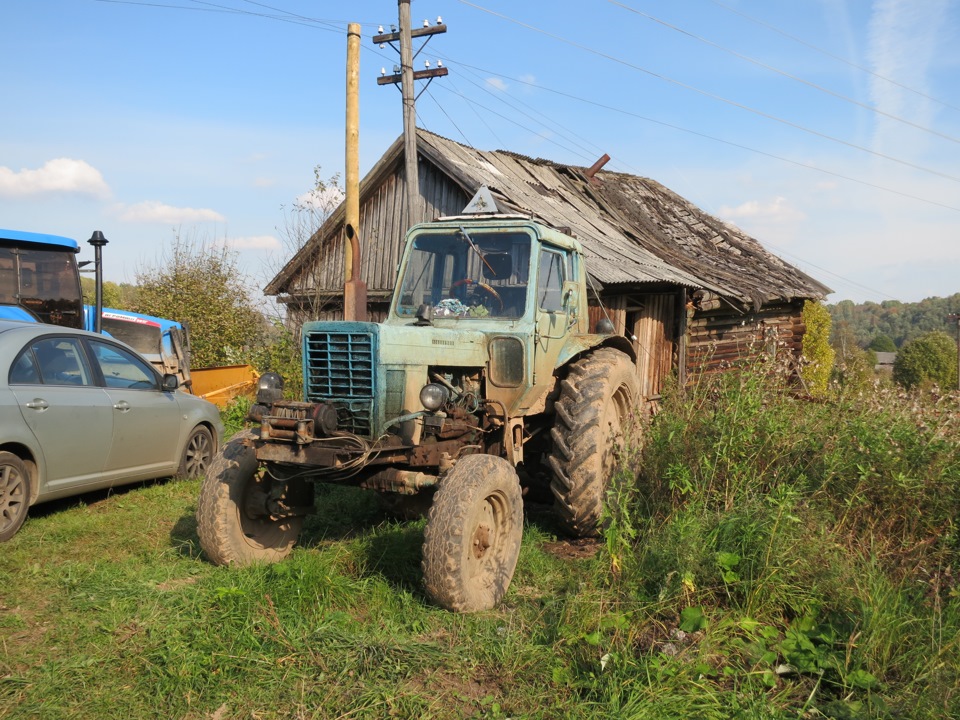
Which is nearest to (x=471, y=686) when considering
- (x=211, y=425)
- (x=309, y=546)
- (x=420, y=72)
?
(x=309, y=546)

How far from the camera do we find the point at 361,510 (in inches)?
258

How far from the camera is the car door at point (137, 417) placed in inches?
261

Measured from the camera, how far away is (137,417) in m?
6.82

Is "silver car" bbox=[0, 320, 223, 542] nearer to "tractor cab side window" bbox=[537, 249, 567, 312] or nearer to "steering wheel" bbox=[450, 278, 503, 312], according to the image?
"steering wheel" bbox=[450, 278, 503, 312]

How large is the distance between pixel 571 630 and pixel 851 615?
1379 mm

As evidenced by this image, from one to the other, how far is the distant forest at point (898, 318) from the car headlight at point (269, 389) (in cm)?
6434

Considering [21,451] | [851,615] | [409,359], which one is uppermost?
[409,359]

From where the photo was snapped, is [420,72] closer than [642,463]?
No

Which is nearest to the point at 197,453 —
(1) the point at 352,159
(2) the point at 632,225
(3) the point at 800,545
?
(1) the point at 352,159

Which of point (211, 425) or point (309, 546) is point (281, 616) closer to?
point (309, 546)

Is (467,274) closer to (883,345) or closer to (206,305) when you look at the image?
(206,305)

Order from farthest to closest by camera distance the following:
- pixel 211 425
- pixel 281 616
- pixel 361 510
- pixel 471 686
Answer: pixel 211 425 < pixel 361 510 < pixel 281 616 < pixel 471 686

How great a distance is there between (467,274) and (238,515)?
7.86 ft

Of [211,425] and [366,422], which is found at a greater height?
[366,422]
